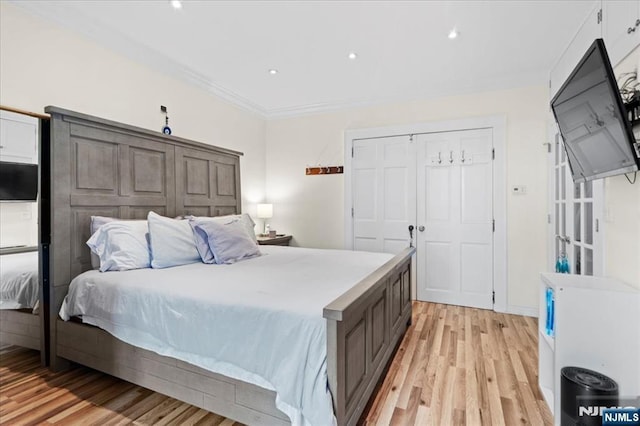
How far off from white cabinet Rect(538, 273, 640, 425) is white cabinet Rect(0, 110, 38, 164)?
347 cm

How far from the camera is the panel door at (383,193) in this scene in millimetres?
4082

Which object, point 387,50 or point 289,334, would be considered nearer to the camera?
point 289,334

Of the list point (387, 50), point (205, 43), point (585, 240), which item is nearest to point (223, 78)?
point (205, 43)

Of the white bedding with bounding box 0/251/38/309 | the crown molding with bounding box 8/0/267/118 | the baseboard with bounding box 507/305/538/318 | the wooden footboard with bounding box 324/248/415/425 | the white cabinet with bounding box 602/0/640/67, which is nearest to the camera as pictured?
the wooden footboard with bounding box 324/248/415/425

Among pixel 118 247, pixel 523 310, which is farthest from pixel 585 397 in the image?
pixel 118 247

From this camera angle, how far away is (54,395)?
6.50 ft

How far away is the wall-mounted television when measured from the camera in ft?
4.68

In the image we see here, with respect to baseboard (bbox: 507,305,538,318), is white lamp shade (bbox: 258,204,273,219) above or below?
above

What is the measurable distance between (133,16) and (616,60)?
3.43 metres

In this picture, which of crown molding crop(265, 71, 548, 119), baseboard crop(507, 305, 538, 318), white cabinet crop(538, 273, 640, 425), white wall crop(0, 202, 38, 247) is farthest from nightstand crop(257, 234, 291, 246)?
white cabinet crop(538, 273, 640, 425)

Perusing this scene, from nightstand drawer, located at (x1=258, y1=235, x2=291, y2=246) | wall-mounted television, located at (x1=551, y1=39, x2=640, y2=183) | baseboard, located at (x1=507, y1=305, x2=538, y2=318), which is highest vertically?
wall-mounted television, located at (x1=551, y1=39, x2=640, y2=183)

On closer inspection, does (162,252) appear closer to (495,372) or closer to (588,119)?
(495,372)

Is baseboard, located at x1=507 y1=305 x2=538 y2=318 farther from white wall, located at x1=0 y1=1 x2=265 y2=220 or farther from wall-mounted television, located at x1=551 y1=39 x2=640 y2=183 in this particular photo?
white wall, located at x1=0 y1=1 x2=265 y2=220

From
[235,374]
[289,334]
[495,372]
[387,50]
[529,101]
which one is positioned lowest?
[495,372]
